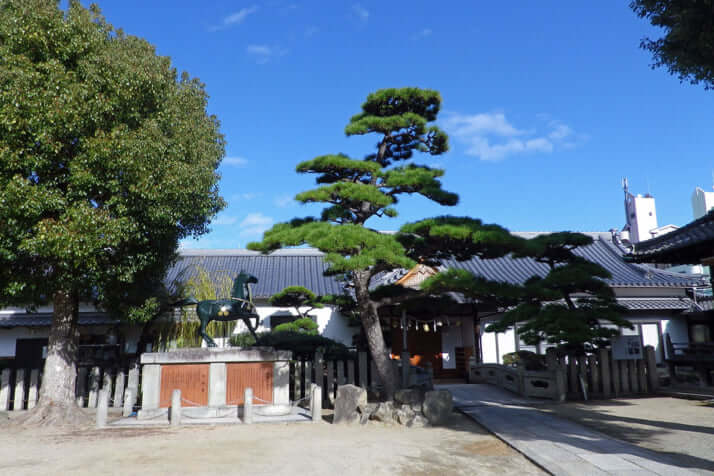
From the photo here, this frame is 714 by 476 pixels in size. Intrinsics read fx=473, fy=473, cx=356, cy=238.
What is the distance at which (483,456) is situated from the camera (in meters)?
6.51

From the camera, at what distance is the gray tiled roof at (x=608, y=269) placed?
18578mm

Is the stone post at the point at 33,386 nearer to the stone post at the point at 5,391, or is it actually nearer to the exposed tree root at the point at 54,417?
the stone post at the point at 5,391

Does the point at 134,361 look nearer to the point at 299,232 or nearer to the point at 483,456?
the point at 299,232

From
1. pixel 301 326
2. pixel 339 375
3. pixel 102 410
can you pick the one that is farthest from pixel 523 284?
pixel 102 410

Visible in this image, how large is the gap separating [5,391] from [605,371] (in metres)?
14.8

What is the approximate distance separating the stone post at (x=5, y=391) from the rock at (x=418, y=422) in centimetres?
1009

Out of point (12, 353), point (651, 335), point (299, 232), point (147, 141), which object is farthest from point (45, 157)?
point (651, 335)

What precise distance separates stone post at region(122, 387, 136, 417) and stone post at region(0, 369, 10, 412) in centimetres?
312

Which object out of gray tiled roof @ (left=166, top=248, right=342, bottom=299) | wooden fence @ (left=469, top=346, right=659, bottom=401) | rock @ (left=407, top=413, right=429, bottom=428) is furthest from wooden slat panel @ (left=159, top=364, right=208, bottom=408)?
gray tiled roof @ (left=166, top=248, right=342, bottom=299)

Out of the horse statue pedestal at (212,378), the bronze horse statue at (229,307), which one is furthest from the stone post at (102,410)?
the bronze horse statue at (229,307)

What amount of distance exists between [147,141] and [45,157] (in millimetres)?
1776

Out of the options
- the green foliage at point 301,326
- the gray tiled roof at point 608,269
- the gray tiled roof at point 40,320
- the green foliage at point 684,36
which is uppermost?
the green foliage at point 684,36

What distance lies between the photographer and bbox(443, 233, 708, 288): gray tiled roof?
18578 mm

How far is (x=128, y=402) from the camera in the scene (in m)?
11.0
